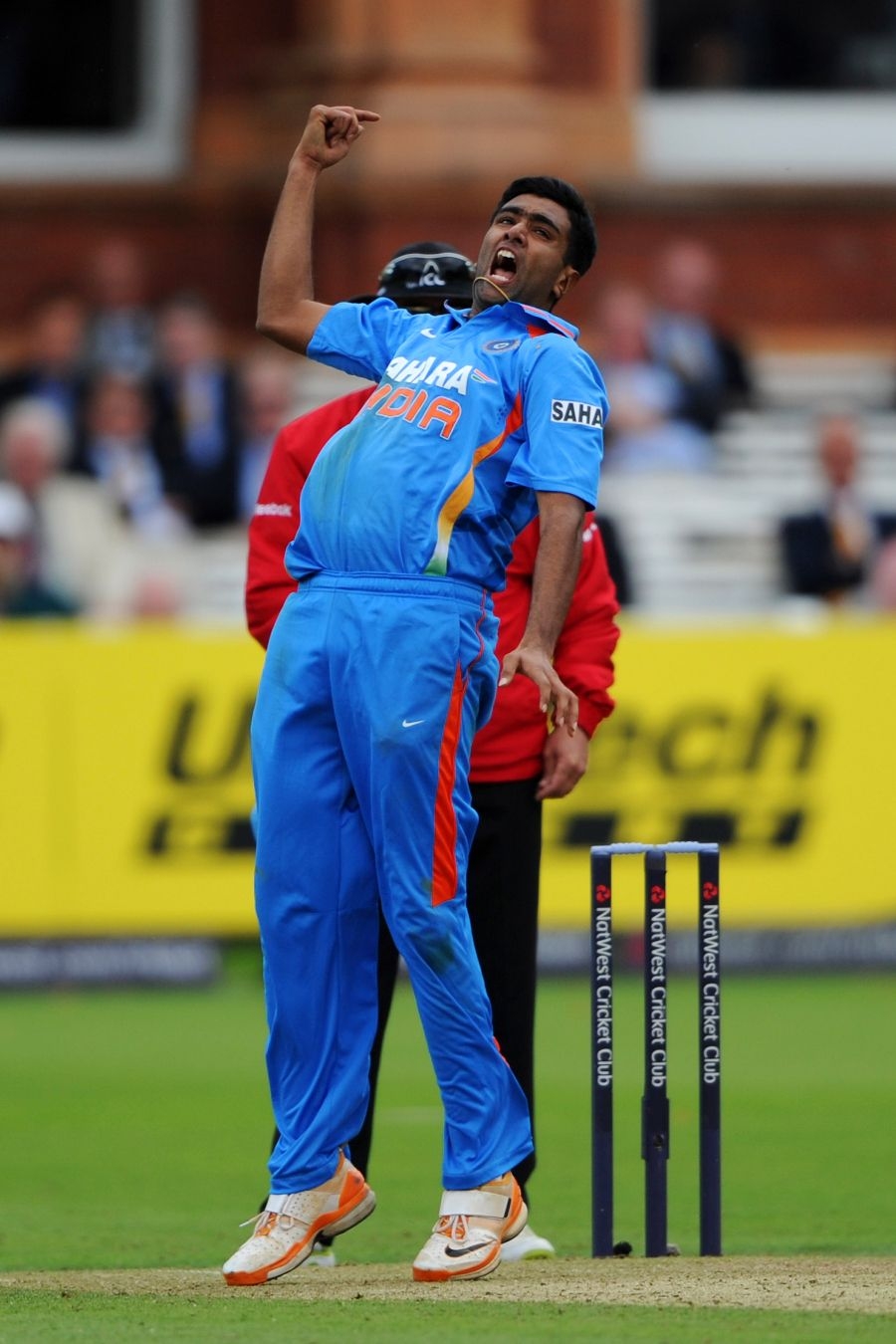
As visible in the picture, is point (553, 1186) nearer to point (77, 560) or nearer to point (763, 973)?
point (763, 973)

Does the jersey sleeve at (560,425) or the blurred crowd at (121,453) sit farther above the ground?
the jersey sleeve at (560,425)

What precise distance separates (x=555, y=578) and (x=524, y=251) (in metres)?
0.77

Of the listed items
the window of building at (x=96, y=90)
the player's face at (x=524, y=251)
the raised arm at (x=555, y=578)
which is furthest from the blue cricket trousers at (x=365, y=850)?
the window of building at (x=96, y=90)

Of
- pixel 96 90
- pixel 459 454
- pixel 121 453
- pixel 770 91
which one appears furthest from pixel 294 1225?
pixel 770 91

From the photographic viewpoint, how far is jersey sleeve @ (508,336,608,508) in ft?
20.4

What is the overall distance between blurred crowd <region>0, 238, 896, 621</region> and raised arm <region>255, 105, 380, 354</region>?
6.84 m

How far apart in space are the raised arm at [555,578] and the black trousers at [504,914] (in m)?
0.95

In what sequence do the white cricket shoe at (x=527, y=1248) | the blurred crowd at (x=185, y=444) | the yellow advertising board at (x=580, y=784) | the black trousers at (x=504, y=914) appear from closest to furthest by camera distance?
the white cricket shoe at (x=527, y=1248)
the black trousers at (x=504, y=914)
the yellow advertising board at (x=580, y=784)
the blurred crowd at (x=185, y=444)

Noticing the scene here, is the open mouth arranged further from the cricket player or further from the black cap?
the black cap

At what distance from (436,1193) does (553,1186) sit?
1.17ft

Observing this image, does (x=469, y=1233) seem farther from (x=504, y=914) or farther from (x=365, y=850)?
(x=504, y=914)

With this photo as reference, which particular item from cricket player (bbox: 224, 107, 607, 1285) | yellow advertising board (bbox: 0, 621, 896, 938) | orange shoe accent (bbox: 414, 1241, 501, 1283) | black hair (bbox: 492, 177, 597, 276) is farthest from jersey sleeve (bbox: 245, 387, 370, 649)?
yellow advertising board (bbox: 0, 621, 896, 938)

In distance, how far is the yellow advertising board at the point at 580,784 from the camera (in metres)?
13.4

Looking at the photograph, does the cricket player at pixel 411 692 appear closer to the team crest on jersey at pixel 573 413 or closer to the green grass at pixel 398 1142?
the team crest on jersey at pixel 573 413
